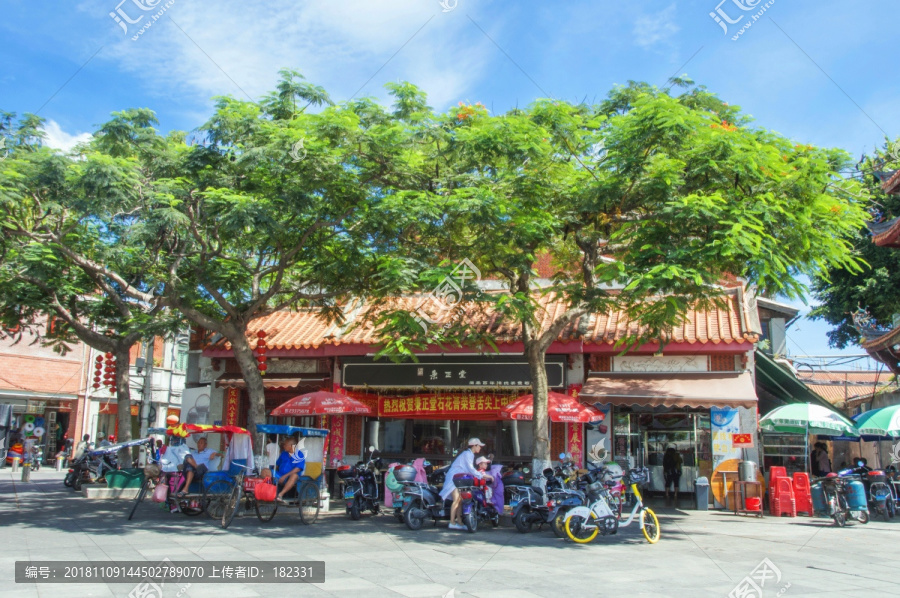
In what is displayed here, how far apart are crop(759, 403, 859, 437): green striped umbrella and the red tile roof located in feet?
5.77

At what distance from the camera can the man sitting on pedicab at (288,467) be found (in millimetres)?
12203

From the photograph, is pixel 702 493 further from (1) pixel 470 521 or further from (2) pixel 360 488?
(2) pixel 360 488

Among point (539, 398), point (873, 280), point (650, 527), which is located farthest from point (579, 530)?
point (873, 280)

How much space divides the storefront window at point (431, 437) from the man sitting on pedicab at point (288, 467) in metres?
5.76

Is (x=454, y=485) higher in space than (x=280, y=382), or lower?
lower

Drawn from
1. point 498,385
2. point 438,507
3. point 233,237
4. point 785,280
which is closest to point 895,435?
point 785,280

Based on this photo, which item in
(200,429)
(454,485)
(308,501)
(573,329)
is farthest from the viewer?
(573,329)

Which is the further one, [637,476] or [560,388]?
[560,388]

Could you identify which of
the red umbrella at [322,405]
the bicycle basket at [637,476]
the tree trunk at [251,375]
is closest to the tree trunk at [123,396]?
the red umbrella at [322,405]

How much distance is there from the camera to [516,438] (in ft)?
57.9

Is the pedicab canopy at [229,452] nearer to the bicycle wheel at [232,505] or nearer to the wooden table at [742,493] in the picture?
the bicycle wheel at [232,505]

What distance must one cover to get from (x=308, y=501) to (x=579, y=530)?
15.8 feet
